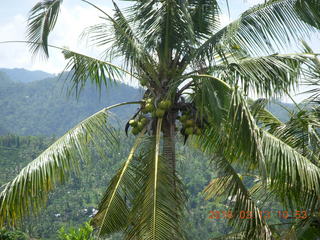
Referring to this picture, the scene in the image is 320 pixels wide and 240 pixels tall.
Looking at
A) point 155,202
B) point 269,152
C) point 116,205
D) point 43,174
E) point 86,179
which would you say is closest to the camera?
point 269,152

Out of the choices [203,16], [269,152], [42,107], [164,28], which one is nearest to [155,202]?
[269,152]

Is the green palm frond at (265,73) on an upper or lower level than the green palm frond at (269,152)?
upper

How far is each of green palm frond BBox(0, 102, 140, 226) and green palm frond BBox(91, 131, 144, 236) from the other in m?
0.50

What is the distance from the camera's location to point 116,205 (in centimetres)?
580

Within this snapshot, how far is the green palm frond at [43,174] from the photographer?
5.32 m

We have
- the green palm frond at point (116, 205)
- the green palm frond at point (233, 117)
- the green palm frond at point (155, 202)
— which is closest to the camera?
the green palm frond at point (233, 117)

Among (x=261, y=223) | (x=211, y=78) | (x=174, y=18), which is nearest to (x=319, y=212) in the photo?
(x=261, y=223)

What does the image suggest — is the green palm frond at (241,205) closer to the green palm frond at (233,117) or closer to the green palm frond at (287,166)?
the green palm frond at (233,117)

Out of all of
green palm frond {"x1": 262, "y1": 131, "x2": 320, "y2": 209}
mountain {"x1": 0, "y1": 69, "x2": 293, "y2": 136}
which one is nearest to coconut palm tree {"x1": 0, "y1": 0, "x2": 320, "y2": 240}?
green palm frond {"x1": 262, "y1": 131, "x2": 320, "y2": 209}

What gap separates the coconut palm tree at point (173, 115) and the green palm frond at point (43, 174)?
12 mm

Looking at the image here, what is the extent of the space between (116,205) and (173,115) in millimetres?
1354

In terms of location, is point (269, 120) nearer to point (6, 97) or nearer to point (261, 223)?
point (261, 223)

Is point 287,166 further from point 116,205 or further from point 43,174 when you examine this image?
point 43,174

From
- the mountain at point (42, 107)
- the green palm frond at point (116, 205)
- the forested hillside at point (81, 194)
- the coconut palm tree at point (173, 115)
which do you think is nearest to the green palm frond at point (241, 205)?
the coconut palm tree at point (173, 115)
